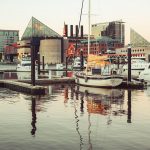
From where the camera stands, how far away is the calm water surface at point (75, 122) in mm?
18547

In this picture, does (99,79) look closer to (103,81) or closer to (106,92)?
(103,81)

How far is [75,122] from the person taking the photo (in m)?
24.3

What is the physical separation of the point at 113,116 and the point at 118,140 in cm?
729

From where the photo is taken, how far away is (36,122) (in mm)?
24281

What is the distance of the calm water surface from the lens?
18.5m

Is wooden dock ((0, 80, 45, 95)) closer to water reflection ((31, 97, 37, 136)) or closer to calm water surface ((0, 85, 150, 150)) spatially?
calm water surface ((0, 85, 150, 150))

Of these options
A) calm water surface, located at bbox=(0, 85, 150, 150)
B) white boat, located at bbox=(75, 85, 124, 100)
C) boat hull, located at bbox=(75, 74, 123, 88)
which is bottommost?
calm water surface, located at bbox=(0, 85, 150, 150)

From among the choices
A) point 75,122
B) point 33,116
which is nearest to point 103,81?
point 33,116

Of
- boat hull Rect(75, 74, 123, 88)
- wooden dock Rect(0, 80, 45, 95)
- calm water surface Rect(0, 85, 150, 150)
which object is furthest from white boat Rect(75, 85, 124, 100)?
wooden dock Rect(0, 80, 45, 95)

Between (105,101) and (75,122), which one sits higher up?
(105,101)

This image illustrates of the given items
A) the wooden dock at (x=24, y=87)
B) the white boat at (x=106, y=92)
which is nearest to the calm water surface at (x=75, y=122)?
the white boat at (x=106, y=92)

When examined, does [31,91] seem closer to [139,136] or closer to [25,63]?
[139,136]

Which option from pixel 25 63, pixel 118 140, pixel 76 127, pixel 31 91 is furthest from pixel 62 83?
pixel 25 63

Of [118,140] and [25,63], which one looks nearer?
[118,140]
